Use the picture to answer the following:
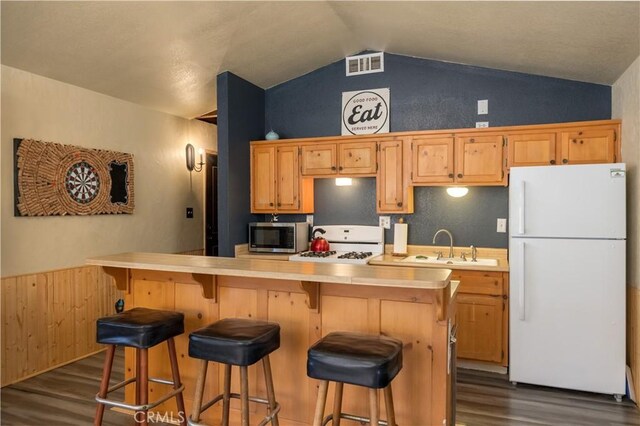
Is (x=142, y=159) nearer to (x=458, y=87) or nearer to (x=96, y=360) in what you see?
(x=96, y=360)

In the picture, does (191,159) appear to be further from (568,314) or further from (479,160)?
(568,314)

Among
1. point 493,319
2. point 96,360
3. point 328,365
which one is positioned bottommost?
point 96,360

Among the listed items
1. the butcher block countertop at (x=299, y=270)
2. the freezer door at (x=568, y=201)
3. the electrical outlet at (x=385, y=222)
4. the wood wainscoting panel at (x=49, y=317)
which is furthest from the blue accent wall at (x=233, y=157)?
the freezer door at (x=568, y=201)

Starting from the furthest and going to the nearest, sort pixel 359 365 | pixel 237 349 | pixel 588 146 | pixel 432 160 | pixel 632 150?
pixel 432 160 < pixel 588 146 < pixel 632 150 < pixel 237 349 < pixel 359 365

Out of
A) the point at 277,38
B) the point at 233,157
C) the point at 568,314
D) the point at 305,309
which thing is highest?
the point at 277,38

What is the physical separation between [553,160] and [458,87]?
1129 mm

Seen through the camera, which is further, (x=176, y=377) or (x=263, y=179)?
(x=263, y=179)

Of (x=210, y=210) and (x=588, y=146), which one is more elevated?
(x=588, y=146)

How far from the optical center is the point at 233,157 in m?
4.26

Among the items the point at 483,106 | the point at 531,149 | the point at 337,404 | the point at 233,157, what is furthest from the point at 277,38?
the point at 337,404

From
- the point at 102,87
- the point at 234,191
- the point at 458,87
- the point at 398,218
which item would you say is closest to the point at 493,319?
the point at 398,218

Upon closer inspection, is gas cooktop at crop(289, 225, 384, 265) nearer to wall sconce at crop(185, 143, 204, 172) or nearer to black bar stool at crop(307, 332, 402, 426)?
wall sconce at crop(185, 143, 204, 172)

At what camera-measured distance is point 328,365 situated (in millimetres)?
1821

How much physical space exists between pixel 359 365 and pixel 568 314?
222cm
